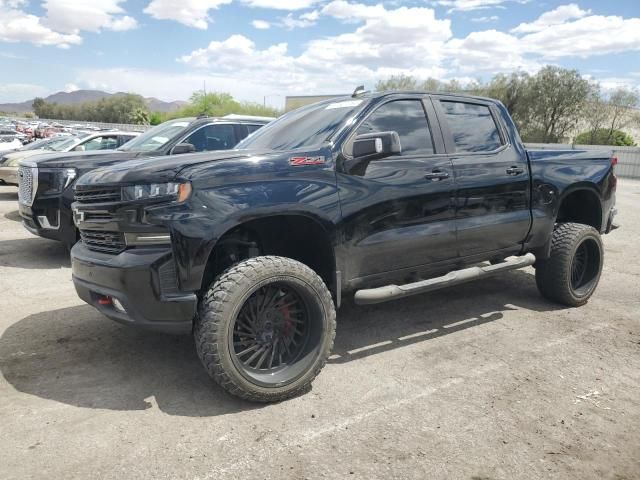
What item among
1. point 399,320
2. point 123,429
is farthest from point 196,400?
point 399,320

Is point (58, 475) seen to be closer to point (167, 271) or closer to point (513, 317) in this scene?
point (167, 271)

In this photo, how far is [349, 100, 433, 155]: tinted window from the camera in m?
4.32

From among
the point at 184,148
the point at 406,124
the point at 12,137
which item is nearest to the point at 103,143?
the point at 184,148

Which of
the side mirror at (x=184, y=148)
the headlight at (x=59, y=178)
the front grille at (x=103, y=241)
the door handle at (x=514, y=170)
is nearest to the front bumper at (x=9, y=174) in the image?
the headlight at (x=59, y=178)

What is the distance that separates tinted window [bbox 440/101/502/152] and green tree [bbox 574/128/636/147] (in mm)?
36162

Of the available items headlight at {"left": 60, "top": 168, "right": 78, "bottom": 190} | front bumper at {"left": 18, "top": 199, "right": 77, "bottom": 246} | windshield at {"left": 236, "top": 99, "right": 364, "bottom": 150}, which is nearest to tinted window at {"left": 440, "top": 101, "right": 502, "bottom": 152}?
windshield at {"left": 236, "top": 99, "right": 364, "bottom": 150}

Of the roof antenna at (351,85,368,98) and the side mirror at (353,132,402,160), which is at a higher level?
the roof antenna at (351,85,368,98)

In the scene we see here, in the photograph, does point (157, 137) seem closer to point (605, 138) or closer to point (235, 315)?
point (235, 315)

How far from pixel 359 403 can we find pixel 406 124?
7.36ft

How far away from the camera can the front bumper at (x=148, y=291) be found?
129 inches

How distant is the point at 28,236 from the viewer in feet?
28.9

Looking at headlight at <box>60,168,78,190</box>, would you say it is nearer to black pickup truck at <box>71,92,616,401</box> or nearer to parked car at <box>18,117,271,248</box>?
parked car at <box>18,117,271,248</box>

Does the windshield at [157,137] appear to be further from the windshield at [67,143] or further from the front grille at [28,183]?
the windshield at [67,143]

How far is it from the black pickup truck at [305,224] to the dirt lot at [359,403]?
42 centimetres
